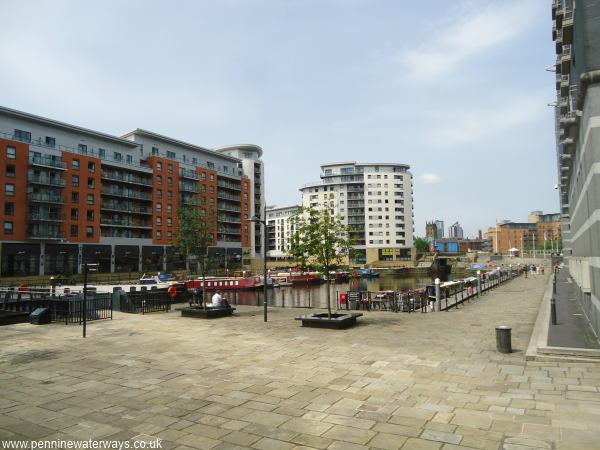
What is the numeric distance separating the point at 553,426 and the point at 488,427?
3.16ft

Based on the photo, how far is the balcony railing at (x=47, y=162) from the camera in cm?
5597

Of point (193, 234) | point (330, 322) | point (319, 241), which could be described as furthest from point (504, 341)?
point (193, 234)

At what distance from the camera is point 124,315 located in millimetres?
21469

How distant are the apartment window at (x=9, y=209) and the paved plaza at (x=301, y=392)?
47.9 meters

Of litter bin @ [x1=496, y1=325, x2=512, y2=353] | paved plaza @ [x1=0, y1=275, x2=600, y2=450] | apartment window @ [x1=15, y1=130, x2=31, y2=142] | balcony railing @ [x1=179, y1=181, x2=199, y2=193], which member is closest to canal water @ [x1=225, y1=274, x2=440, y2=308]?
paved plaza @ [x1=0, y1=275, x2=600, y2=450]

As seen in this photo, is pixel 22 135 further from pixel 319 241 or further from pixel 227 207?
pixel 319 241

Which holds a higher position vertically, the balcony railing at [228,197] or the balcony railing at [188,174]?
the balcony railing at [188,174]

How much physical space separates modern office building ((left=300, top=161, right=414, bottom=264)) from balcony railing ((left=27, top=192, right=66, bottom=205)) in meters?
69.9

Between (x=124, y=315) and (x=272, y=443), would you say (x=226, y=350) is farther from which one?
(x=124, y=315)

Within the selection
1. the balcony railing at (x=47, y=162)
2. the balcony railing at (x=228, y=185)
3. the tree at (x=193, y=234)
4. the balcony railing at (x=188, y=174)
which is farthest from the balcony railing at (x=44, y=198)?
the tree at (x=193, y=234)

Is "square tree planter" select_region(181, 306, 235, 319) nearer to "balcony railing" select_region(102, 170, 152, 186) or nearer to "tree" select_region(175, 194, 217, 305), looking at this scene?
"tree" select_region(175, 194, 217, 305)

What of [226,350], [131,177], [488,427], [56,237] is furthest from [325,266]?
[131,177]

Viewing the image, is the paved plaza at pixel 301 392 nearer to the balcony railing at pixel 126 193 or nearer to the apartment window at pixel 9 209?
the apartment window at pixel 9 209

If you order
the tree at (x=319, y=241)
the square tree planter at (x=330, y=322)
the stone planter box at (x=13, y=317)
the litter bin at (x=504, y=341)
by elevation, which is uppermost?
the tree at (x=319, y=241)
